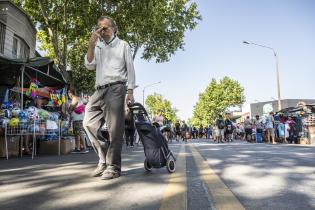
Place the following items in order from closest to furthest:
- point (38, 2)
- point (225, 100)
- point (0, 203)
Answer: point (0, 203) < point (38, 2) < point (225, 100)

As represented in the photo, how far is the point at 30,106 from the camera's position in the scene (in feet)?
34.1

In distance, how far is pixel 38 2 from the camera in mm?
19531

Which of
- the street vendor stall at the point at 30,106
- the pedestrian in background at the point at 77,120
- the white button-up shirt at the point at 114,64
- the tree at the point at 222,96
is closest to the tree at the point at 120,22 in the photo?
the street vendor stall at the point at 30,106

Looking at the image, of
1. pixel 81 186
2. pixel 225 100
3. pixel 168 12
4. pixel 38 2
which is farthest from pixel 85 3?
pixel 225 100

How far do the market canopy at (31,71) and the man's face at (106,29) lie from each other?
622 cm

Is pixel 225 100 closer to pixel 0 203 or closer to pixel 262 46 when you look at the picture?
pixel 262 46

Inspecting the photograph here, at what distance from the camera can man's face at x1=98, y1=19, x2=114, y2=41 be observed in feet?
15.1

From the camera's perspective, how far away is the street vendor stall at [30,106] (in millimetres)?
9094

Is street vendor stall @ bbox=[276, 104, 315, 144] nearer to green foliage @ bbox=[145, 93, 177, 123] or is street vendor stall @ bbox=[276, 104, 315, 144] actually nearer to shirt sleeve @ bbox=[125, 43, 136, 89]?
shirt sleeve @ bbox=[125, 43, 136, 89]

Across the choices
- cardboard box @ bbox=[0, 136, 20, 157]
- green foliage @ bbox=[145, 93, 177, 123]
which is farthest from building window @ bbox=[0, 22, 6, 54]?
green foliage @ bbox=[145, 93, 177, 123]

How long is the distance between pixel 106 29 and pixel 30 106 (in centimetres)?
652

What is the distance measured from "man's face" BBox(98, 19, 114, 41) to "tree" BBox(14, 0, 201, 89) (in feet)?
50.2

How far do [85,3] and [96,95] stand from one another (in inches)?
654

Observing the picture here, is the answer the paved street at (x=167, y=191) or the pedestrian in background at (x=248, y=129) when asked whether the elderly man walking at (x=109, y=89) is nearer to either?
the paved street at (x=167, y=191)
